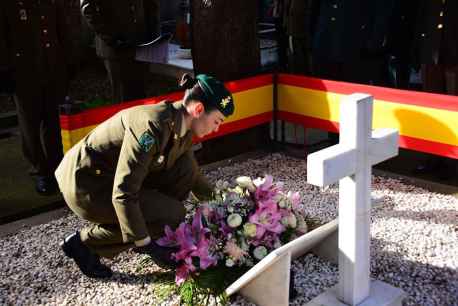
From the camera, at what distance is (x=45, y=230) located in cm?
452

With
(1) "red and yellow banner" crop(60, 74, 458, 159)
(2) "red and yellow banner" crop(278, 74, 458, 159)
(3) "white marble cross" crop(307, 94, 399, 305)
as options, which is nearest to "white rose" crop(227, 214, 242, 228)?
(3) "white marble cross" crop(307, 94, 399, 305)

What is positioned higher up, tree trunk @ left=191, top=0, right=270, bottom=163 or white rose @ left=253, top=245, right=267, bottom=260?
tree trunk @ left=191, top=0, right=270, bottom=163

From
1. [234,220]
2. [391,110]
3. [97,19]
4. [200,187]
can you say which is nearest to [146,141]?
[234,220]

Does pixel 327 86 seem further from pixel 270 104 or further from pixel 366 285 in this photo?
pixel 366 285

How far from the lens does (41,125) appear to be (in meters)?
5.19

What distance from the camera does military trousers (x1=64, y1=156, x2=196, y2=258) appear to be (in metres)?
3.47

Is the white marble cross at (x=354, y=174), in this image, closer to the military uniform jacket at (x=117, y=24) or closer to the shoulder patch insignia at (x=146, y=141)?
the shoulder patch insignia at (x=146, y=141)

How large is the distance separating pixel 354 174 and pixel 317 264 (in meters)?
1.02

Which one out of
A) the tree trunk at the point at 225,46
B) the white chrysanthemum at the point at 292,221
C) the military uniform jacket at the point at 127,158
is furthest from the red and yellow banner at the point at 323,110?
the white chrysanthemum at the point at 292,221

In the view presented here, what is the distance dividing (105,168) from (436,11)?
326 cm

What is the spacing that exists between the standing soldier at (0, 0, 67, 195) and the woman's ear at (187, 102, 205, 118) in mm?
2289

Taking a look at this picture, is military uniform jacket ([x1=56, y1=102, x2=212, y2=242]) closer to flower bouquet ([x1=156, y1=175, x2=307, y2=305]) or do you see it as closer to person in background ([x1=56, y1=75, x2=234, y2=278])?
person in background ([x1=56, y1=75, x2=234, y2=278])

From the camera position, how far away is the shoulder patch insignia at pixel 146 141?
123 inches

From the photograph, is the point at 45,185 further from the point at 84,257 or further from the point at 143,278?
the point at 143,278
